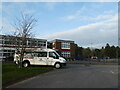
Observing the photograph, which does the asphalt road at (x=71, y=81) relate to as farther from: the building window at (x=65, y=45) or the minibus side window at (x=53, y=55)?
the building window at (x=65, y=45)

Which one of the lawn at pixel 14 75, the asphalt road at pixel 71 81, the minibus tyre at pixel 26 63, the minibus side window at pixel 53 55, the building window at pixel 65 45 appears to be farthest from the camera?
the building window at pixel 65 45

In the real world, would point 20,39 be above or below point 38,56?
above

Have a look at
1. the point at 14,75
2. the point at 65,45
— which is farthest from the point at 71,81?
the point at 65,45

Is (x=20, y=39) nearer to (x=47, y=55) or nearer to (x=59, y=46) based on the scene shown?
(x=47, y=55)

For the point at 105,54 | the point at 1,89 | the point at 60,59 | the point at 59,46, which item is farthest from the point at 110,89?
the point at 105,54

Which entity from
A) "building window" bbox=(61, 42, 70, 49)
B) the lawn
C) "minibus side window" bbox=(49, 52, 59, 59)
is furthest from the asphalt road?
"building window" bbox=(61, 42, 70, 49)

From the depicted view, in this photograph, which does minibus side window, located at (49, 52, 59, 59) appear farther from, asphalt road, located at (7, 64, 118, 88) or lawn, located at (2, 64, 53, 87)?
asphalt road, located at (7, 64, 118, 88)

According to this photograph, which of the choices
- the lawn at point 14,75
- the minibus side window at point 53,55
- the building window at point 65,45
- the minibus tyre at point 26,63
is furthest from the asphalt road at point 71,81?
the building window at point 65,45

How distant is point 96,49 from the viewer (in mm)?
111688

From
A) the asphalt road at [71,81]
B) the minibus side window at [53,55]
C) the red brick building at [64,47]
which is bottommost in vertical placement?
the asphalt road at [71,81]

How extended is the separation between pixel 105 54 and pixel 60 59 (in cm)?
7997

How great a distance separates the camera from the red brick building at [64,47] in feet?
261

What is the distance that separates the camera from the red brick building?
79.6 meters

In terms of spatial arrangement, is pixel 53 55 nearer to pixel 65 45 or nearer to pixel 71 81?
pixel 71 81
